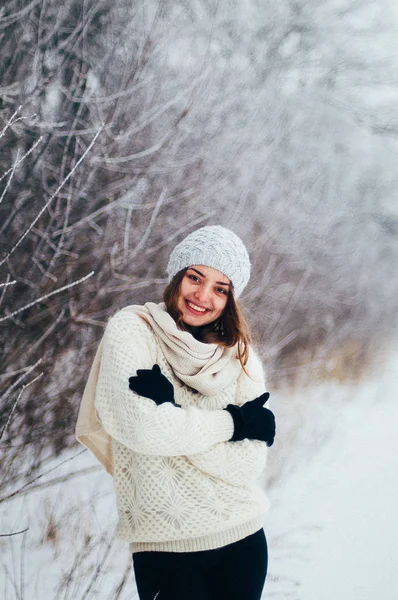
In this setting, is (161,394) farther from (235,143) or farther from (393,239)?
(393,239)

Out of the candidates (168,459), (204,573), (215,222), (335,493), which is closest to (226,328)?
(168,459)

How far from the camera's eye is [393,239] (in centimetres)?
268

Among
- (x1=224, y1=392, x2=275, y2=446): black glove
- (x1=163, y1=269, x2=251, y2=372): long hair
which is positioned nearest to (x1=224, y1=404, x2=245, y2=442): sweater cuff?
(x1=224, y1=392, x2=275, y2=446): black glove

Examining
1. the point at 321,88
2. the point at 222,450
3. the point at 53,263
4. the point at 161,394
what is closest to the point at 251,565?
the point at 222,450

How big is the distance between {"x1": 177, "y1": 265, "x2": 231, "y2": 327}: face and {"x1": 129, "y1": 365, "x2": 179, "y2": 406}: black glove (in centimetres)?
24

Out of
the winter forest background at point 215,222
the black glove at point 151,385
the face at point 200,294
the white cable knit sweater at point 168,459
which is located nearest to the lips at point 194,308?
the face at point 200,294

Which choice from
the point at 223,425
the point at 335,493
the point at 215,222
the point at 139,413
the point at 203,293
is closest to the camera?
the point at 139,413

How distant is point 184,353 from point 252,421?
23cm

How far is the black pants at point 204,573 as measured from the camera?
1.35m

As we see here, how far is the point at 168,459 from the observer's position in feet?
4.54

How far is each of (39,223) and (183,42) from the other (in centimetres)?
84

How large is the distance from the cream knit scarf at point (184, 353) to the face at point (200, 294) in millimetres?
62

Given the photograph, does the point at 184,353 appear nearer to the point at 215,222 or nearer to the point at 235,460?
the point at 235,460

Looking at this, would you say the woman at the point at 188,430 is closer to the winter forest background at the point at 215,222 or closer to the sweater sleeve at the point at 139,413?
the sweater sleeve at the point at 139,413
